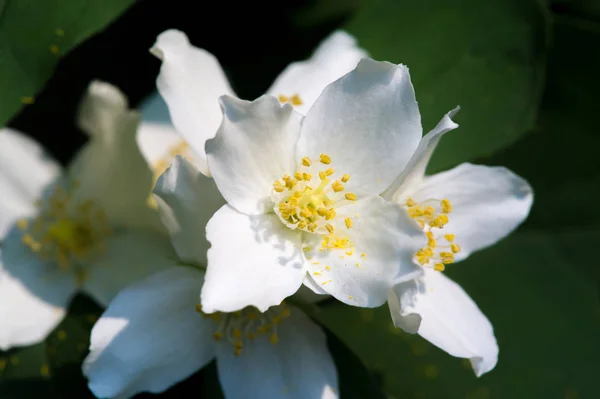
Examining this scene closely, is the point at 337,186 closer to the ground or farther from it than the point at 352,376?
farther from it

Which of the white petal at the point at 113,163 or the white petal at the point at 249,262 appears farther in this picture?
the white petal at the point at 113,163

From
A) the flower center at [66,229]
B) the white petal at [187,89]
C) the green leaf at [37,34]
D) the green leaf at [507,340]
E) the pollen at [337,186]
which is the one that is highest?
the green leaf at [37,34]

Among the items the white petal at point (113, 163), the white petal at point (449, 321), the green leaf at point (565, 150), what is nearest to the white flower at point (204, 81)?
the white petal at point (113, 163)

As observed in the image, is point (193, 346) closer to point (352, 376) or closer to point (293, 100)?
point (352, 376)

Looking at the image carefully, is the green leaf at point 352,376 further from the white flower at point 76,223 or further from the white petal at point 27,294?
the white petal at point 27,294

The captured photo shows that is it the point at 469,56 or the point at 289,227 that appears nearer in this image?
the point at 289,227

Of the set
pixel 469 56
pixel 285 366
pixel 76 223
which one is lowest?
pixel 285 366

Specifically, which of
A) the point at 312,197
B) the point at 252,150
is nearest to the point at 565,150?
the point at 312,197
